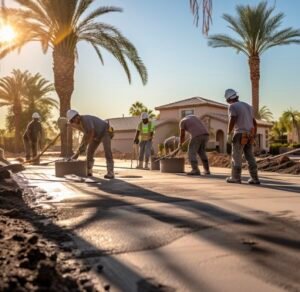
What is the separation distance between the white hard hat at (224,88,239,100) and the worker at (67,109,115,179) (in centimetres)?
270

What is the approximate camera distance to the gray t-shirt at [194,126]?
10.3 metres

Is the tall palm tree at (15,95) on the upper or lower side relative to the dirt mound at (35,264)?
upper

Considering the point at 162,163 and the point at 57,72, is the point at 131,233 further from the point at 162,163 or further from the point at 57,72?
the point at 57,72

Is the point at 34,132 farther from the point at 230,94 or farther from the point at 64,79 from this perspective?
the point at 230,94

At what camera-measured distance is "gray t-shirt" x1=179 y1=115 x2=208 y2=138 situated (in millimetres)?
10273

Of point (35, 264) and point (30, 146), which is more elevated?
point (30, 146)

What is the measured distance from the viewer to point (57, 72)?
21500 mm

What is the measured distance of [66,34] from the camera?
2025cm

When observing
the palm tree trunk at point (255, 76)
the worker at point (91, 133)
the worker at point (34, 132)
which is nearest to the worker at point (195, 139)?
the worker at point (91, 133)

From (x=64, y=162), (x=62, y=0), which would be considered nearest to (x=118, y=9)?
(x=62, y=0)

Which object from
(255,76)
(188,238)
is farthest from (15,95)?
(188,238)

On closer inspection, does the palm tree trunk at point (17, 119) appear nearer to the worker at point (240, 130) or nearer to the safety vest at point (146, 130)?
the safety vest at point (146, 130)

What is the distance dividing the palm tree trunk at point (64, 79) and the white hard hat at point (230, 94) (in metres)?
14.2

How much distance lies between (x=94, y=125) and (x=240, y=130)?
3066mm
